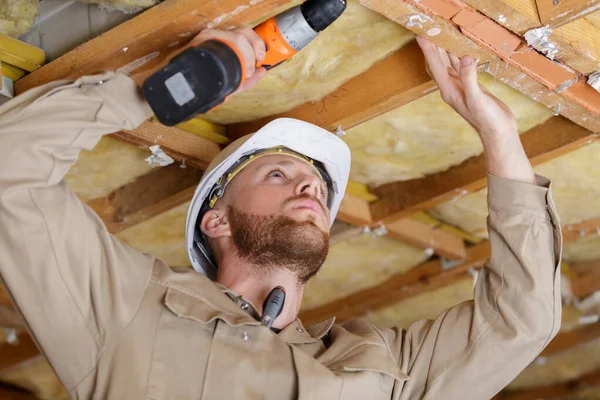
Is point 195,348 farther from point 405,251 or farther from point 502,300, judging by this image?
point 405,251

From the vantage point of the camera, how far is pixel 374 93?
6.87 feet

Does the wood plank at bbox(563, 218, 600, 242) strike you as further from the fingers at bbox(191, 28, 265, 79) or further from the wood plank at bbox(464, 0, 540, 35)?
the fingers at bbox(191, 28, 265, 79)

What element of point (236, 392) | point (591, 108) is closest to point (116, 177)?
point (236, 392)

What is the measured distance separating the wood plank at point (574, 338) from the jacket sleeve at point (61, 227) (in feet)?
9.42

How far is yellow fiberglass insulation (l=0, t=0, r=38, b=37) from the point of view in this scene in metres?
1.81

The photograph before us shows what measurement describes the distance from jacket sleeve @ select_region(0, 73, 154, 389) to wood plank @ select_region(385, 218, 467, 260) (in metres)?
1.36

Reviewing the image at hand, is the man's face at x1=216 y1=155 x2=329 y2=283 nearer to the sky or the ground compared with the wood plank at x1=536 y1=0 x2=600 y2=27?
nearer to the ground

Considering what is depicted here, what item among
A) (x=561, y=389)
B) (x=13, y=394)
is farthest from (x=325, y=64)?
(x=561, y=389)

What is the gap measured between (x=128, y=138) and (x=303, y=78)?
0.50m

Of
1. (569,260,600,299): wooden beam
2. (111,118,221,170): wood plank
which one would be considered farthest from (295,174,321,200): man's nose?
(569,260,600,299): wooden beam

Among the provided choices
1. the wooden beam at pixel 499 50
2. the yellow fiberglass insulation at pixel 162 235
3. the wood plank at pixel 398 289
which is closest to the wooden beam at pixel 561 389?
the wood plank at pixel 398 289

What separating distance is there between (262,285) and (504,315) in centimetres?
62

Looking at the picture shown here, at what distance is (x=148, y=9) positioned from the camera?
5.65 ft

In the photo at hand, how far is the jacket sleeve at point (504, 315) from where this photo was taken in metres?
1.97
